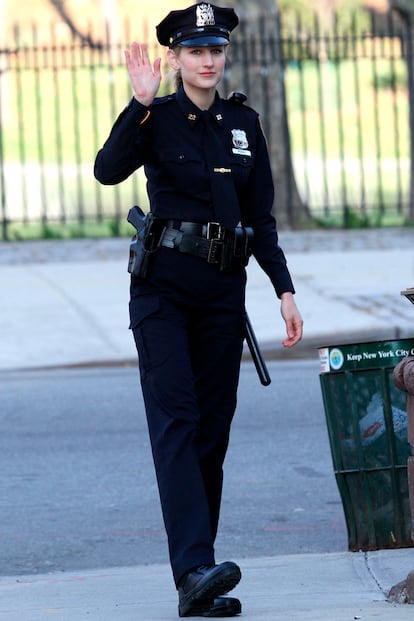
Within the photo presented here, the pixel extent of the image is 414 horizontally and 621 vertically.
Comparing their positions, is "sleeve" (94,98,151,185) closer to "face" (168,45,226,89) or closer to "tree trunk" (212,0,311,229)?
"face" (168,45,226,89)

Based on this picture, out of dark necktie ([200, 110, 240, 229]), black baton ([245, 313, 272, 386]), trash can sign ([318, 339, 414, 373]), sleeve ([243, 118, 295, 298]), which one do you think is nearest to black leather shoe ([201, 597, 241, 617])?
black baton ([245, 313, 272, 386])

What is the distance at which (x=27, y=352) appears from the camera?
1105 cm

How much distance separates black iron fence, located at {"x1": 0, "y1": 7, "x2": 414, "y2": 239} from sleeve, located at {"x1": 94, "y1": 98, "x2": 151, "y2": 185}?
1194 cm

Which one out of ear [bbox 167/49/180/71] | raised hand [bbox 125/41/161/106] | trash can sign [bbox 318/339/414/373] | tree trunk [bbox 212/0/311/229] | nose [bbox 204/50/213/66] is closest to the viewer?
raised hand [bbox 125/41/161/106]

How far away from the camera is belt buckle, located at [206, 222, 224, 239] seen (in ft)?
15.2

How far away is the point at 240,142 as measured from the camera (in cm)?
475

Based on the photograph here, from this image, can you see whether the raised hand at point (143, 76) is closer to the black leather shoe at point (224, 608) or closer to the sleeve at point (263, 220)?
the sleeve at point (263, 220)

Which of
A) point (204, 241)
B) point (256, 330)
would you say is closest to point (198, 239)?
point (204, 241)

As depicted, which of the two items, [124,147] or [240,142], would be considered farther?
[240,142]

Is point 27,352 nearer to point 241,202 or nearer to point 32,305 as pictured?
point 32,305

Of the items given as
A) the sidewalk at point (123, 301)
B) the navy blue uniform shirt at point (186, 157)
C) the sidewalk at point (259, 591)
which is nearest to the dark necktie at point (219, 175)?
the navy blue uniform shirt at point (186, 157)

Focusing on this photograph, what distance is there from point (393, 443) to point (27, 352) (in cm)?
592

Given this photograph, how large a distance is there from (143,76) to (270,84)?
46.5ft

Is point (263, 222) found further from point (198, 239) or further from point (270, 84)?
point (270, 84)
